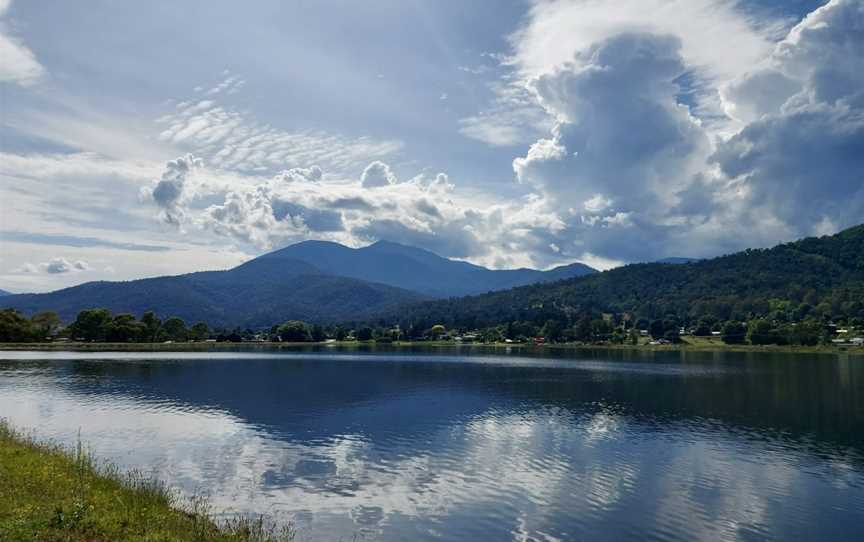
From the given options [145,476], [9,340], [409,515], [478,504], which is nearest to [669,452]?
[478,504]

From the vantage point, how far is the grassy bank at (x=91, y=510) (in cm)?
2139

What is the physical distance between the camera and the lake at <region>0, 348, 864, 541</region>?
32.4 metres

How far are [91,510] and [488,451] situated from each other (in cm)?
3142

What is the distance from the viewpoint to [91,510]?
24.1m

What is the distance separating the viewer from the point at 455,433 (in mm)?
56469

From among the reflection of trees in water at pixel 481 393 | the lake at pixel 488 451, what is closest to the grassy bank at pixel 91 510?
the lake at pixel 488 451

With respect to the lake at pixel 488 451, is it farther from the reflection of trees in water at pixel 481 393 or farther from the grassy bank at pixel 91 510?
the grassy bank at pixel 91 510

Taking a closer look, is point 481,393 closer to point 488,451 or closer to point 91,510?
point 488,451

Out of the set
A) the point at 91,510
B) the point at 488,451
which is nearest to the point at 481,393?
the point at 488,451

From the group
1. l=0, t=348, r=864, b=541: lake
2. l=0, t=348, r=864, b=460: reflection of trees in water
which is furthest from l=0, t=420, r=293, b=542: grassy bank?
l=0, t=348, r=864, b=460: reflection of trees in water

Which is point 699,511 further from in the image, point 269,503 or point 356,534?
point 269,503

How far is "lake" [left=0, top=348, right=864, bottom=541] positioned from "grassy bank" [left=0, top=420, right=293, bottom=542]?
326cm

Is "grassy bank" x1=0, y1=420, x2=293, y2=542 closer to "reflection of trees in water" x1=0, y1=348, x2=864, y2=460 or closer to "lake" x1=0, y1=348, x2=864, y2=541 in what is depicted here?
"lake" x1=0, y1=348, x2=864, y2=541

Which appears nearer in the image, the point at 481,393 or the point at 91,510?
the point at 91,510
